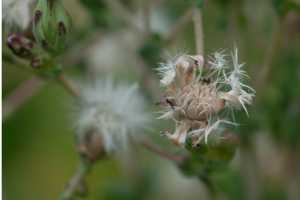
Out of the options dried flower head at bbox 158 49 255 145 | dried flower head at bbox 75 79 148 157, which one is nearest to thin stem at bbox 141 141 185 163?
dried flower head at bbox 75 79 148 157

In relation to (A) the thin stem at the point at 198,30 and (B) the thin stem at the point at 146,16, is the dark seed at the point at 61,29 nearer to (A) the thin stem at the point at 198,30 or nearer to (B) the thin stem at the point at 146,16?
(A) the thin stem at the point at 198,30

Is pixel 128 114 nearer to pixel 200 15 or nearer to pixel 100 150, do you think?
pixel 100 150

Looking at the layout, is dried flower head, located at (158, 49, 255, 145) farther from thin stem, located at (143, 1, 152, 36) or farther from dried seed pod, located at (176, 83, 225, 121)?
thin stem, located at (143, 1, 152, 36)

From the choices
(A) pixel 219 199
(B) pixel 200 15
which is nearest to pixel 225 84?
(B) pixel 200 15

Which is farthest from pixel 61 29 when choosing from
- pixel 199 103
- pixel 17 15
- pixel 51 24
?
pixel 199 103

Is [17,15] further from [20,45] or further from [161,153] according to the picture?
[161,153]
